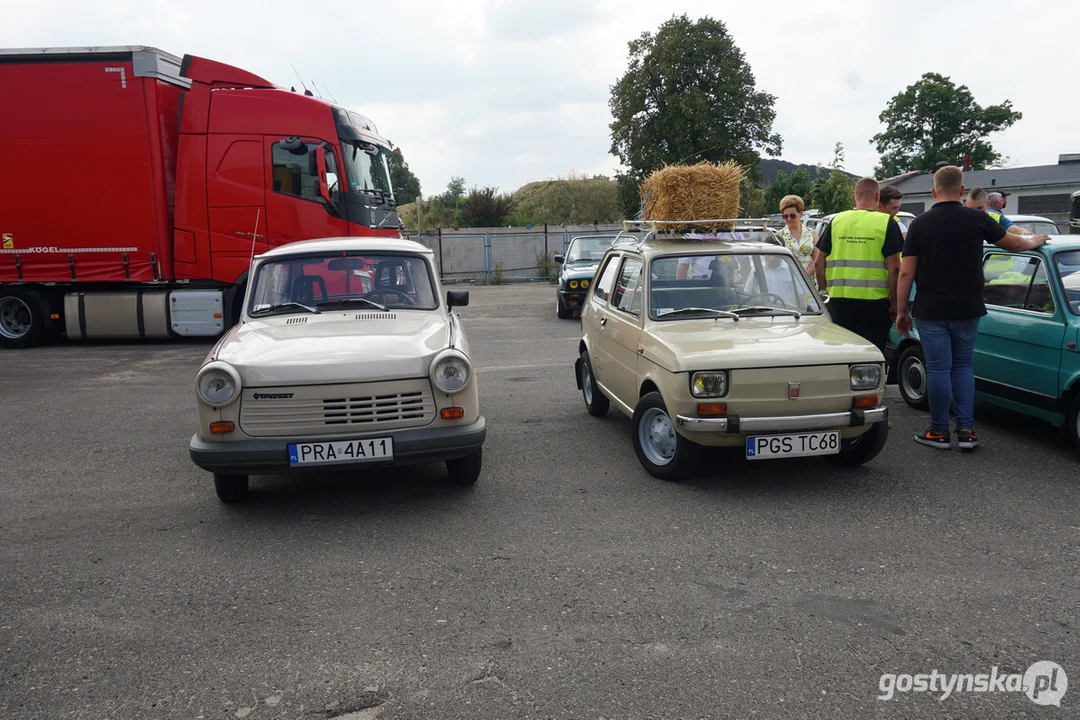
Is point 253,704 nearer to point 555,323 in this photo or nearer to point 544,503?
point 544,503

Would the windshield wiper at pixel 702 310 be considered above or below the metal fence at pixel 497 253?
below

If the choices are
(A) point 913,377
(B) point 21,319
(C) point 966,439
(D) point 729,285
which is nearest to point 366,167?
(B) point 21,319

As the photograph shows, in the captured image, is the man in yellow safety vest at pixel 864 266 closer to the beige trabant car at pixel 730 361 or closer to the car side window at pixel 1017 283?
the beige trabant car at pixel 730 361

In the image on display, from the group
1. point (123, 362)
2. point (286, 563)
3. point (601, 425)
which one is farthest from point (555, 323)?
point (286, 563)

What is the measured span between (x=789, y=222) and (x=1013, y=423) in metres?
2.82

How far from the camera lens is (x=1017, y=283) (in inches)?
265

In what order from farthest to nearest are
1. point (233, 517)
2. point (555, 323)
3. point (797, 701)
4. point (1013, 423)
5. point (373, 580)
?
1. point (555, 323)
2. point (1013, 423)
3. point (233, 517)
4. point (373, 580)
5. point (797, 701)

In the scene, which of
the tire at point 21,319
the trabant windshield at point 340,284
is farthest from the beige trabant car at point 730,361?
the tire at point 21,319

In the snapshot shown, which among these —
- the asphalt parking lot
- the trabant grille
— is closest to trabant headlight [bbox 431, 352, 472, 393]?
the trabant grille

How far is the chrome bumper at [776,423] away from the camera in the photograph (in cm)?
520

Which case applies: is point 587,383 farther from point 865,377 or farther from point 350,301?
point 865,377

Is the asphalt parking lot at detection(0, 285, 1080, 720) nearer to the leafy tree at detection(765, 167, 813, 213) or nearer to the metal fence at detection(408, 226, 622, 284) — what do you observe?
the metal fence at detection(408, 226, 622, 284)

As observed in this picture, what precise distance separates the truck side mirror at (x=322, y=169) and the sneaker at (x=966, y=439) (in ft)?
30.3

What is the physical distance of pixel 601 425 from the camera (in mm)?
7398
